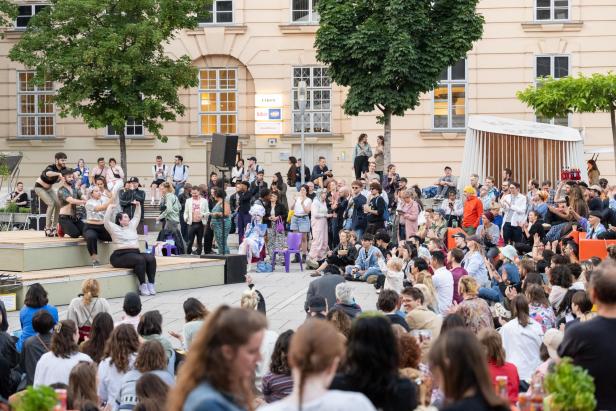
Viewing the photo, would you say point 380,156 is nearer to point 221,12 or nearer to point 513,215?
point 513,215

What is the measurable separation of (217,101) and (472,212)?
54.8 ft

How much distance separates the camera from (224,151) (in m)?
23.9

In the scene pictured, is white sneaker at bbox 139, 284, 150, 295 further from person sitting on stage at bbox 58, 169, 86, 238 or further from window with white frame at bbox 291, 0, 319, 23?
window with white frame at bbox 291, 0, 319, 23

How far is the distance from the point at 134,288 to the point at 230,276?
2793 mm

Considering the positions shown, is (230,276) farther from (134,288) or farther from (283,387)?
(283,387)

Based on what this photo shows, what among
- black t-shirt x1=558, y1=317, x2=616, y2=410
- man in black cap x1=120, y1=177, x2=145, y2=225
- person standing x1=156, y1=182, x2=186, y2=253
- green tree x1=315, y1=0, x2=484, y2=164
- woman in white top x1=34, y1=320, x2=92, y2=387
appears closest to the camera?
black t-shirt x1=558, y1=317, x2=616, y2=410

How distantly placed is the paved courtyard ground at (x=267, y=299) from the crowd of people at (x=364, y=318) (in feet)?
1.55

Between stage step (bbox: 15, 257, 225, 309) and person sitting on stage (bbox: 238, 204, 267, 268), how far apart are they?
2.17 m

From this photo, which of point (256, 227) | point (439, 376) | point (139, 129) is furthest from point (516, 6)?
point (439, 376)

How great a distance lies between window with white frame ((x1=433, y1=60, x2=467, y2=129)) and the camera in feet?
125

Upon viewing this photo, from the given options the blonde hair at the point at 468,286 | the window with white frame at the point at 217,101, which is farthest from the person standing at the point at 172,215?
the blonde hair at the point at 468,286

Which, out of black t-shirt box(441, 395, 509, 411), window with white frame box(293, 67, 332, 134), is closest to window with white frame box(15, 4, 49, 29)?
window with white frame box(293, 67, 332, 134)

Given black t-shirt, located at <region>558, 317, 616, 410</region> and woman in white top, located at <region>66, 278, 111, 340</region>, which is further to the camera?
woman in white top, located at <region>66, 278, 111, 340</region>

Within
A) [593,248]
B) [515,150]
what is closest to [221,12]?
[515,150]
